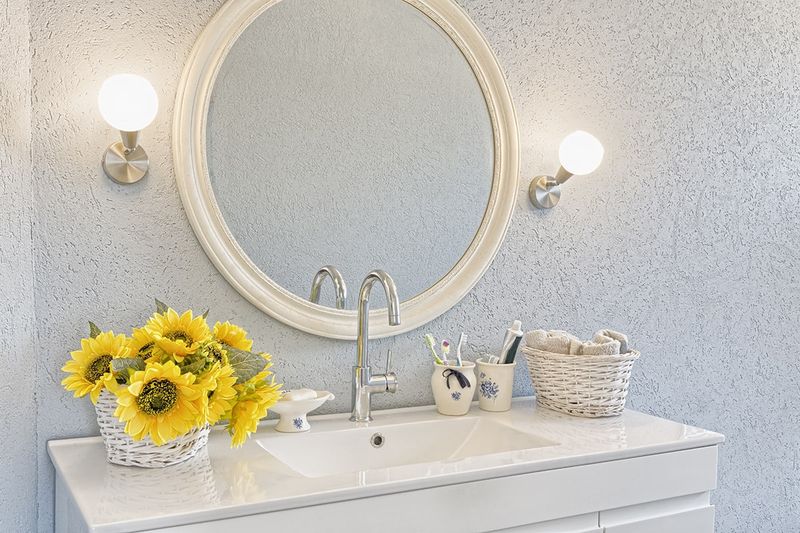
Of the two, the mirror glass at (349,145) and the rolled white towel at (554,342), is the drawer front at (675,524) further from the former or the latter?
the mirror glass at (349,145)

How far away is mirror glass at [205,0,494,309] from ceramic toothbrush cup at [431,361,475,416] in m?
0.19

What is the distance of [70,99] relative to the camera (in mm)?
1442

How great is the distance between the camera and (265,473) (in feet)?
4.18

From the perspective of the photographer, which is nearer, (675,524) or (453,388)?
(675,524)

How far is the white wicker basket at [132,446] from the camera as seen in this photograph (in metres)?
1.28

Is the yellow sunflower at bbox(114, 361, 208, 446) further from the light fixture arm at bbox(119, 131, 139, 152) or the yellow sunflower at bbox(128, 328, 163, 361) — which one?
the light fixture arm at bbox(119, 131, 139, 152)

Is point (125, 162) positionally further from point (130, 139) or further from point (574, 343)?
point (574, 343)

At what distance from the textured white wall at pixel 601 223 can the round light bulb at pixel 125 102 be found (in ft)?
0.27

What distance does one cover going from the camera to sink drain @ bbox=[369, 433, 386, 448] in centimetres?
160

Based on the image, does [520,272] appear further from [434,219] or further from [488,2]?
[488,2]

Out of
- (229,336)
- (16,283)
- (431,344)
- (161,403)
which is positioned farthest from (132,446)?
(431,344)

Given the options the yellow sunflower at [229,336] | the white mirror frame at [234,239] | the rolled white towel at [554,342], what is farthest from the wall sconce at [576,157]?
the yellow sunflower at [229,336]

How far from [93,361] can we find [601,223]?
1.29 m

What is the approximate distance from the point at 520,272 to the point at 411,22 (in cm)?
65
